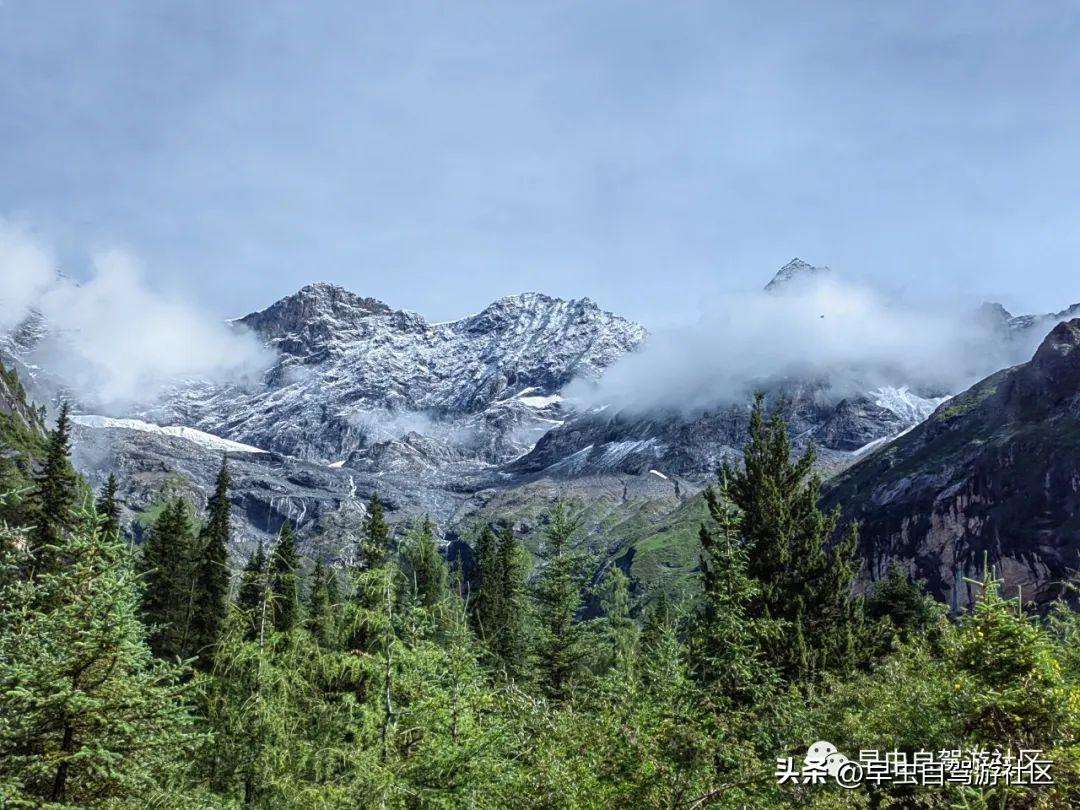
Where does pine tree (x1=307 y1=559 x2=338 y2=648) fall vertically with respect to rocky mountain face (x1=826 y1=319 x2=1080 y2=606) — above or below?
below

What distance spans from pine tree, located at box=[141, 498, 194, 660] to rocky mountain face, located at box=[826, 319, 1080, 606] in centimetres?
12503

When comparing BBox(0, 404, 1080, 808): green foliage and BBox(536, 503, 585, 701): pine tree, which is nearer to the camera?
BBox(0, 404, 1080, 808): green foliage

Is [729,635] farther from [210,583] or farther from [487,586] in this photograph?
[487,586]

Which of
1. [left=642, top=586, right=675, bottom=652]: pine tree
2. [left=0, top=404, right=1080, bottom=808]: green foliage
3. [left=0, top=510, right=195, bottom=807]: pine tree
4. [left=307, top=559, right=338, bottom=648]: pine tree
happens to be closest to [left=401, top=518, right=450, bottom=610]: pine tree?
[left=307, top=559, right=338, bottom=648]: pine tree

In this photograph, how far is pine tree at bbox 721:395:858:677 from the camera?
25234 millimetres

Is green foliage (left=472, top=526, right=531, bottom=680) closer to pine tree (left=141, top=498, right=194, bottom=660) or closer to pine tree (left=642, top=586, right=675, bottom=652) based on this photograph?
pine tree (left=642, top=586, right=675, bottom=652)

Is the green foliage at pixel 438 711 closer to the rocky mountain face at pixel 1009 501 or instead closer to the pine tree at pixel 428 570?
the pine tree at pixel 428 570

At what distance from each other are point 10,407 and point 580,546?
139341 mm

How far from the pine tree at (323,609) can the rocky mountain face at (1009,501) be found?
115 metres

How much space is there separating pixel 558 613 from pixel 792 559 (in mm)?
15297

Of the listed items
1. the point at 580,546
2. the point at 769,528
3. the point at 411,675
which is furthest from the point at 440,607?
the point at 580,546

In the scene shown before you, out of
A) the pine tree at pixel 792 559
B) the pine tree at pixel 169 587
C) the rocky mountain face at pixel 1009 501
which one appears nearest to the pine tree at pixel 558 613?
the pine tree at pixel 792 559

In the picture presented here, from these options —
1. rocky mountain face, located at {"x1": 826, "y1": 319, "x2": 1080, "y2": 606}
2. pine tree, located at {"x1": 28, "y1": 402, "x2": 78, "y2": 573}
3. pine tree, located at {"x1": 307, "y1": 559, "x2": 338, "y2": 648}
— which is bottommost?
pine tree, located at {"x1": 307, "y1": 559, "x2": 338, "y2": 648}

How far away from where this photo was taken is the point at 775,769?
1130cm
